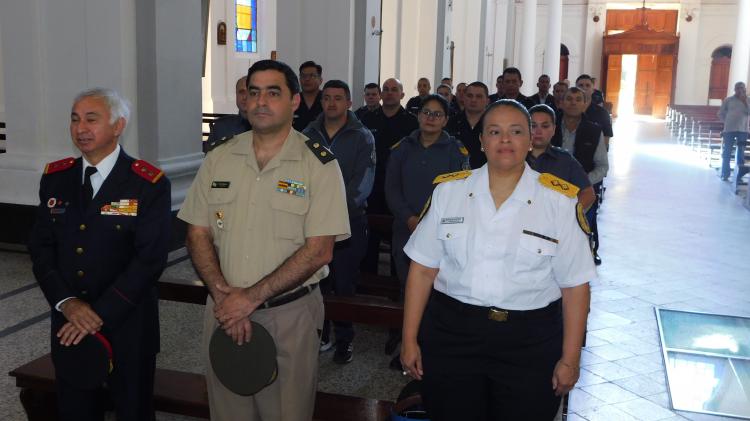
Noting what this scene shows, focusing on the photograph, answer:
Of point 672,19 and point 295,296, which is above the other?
point 672,19

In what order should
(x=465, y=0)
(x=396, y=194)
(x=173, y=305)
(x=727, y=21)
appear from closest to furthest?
(x=396, y=194), (x=173, y=305), (x=465, y=0), (x=727, y=21)

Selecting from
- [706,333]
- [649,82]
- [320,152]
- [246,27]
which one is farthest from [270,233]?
[649,82]

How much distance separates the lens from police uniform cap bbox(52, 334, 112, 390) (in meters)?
2.65

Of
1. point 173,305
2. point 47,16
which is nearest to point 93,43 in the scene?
point 47,16

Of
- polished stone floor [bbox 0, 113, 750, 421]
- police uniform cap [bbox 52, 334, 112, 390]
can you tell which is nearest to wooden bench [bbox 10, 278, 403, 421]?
polished stone floor [bbox 0, 113, 750, 421]

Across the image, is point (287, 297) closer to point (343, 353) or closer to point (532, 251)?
point (532, 251)

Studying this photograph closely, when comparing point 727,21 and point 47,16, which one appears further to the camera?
point 727,21

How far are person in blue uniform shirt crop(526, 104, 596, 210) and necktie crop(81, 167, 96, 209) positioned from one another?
2.49m

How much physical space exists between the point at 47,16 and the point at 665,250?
659cm

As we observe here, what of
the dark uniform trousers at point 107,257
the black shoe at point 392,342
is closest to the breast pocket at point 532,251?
the dark uniform trousers at point 107,257

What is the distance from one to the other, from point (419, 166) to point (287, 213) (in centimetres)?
202

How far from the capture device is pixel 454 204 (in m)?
2.43

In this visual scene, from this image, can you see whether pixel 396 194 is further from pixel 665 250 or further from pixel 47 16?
pixel 665 250

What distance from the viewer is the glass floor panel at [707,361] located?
163 inches
